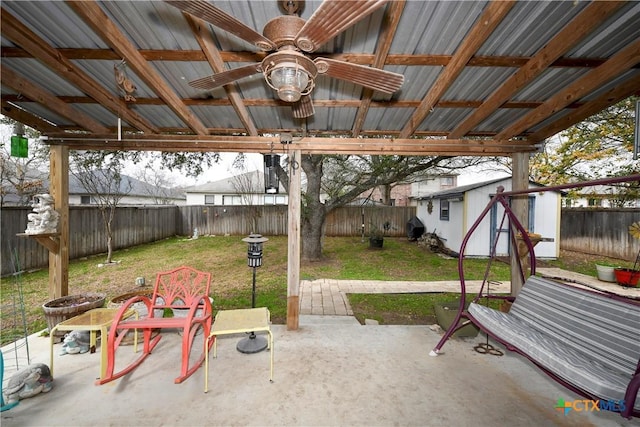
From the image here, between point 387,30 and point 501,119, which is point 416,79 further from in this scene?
point 501,119

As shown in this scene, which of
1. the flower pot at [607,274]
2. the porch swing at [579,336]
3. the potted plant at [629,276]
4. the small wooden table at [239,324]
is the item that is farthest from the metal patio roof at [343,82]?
the flower pot at [607,274]

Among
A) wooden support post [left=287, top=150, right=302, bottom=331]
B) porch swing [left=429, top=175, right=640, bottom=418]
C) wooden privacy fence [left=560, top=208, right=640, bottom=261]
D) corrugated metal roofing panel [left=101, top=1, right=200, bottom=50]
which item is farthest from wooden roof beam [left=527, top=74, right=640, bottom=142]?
wooden privacy fence [left=560, top=208, right=640, bottom=261]

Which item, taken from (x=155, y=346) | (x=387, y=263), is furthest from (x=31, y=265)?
(x=387, y=263)

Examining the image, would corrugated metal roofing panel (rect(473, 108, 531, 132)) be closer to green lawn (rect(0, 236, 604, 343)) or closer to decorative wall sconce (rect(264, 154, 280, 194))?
decorative wall sconce (rect(264, 154, 280, 194))

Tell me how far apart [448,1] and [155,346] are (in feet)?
13.4

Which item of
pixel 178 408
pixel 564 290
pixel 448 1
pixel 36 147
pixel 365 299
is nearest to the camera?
pixel 448 1

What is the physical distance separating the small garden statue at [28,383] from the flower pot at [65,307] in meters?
0.84

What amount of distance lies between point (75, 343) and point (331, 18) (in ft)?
12.7

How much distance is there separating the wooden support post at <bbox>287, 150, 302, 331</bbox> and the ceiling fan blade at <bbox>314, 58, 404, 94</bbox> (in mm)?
1810

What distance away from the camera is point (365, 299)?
473cm

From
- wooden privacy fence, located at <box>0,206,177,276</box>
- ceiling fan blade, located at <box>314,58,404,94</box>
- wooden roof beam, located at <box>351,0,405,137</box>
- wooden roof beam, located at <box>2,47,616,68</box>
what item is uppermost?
wooden roof beam, located at <box>2,47,616,68</box>

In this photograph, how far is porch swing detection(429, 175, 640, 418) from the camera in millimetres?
1591

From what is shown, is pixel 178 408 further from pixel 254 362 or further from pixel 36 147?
pixel 36 147

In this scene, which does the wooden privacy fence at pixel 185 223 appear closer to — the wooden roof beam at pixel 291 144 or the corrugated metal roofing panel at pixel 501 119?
the wooden roof beam at pixel 291 144
